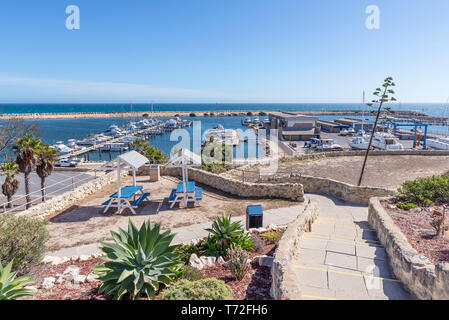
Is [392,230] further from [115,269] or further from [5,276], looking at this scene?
[5,276]

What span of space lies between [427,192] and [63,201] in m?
15.1

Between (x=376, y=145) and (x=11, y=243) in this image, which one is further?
(x=376, y=145)

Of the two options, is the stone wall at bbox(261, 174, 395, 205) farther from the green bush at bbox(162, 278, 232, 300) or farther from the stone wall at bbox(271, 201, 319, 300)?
the green bush at bbox(162, 278, 232, 300)

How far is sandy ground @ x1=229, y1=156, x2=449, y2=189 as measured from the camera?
19202mm

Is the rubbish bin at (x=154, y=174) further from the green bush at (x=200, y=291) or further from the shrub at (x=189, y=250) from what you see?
the green bush at (x=200, y=291)

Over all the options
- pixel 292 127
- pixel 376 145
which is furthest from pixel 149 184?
pixel 292 127

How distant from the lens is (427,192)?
10.9 m

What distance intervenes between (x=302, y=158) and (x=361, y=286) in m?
22.1

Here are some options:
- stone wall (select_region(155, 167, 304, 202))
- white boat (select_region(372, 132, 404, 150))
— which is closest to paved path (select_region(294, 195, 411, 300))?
stone wall (select_region(155, 167, 304, 202))

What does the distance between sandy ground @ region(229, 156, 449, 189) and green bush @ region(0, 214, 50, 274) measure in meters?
12.8

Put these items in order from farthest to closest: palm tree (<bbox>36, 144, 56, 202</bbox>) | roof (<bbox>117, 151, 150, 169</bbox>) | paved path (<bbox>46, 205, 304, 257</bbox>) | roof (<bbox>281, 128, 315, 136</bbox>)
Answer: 1. roof (<bbox>281, 128, 315, 136</bbox>)
2. palm tree (<bbox>36, 144, 56, 202</bbox>)
3. roof (<bbox>117, 151, 150, 169</bbox>)
4. paved path (<bbox>46, 205, 304, 257</bbox>)

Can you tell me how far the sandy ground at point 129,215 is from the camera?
32.1ft

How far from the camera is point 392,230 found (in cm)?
711

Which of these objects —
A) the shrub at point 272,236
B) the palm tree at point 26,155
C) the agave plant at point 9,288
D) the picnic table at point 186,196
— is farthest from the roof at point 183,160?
the palm tree at point 26,155
